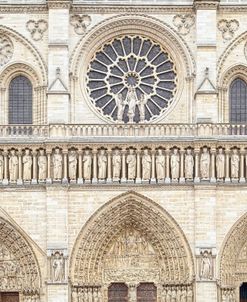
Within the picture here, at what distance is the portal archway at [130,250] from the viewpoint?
89.7ft

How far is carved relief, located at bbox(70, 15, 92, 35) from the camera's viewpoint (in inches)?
1108

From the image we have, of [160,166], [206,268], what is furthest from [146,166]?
[206,268]

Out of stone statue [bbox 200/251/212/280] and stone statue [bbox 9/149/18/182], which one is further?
stone statue [bbox 9/149/18/182]

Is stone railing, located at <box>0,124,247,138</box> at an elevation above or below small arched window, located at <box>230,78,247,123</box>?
below

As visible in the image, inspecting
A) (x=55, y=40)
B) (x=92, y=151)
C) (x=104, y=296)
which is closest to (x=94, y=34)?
(x=55, y=40)

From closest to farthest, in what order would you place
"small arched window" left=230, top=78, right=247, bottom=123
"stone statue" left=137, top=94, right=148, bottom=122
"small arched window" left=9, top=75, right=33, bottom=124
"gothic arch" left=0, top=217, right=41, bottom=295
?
"gothic arch" left=0, top=217, right=41, bottom=295 < "stone statue" left=137, top=94, right=148, bottom=122 < "small arched window" left=9, top=75, right=33, bottom=124 < "small arched window" left=230, top=78, right=247, bottom=123

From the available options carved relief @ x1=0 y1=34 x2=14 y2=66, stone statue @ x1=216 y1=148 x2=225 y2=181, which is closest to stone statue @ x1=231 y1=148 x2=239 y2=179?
stone statue @ x1=216 y1=148 x2=225 y2=181

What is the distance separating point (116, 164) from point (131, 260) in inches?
102

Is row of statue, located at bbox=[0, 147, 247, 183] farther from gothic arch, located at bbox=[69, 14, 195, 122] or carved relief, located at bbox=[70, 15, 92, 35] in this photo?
carved relief, located at bbox=[70, 15, 92, 35]

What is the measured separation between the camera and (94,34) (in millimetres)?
28219

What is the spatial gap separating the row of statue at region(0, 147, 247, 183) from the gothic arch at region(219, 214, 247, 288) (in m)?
1.31

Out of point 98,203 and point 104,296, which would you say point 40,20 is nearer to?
point 98,203

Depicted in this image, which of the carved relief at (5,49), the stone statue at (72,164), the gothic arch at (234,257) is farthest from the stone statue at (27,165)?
the gothic arch at (234,257)

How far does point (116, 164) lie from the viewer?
27.3m
